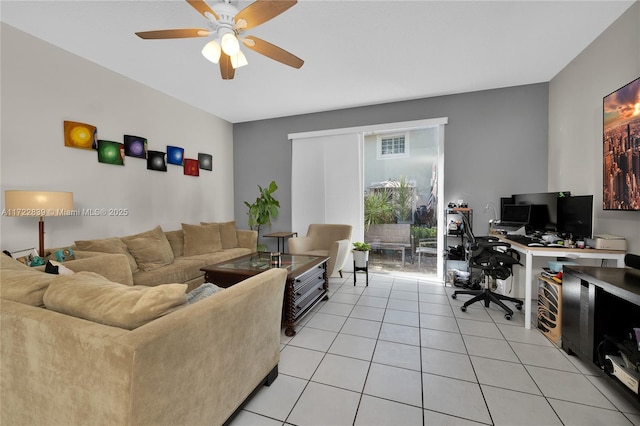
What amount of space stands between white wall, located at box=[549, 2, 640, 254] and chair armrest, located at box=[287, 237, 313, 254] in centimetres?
336

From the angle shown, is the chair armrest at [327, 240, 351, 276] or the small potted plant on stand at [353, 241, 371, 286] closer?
the chair armrest at [327, 240, 351, 276]

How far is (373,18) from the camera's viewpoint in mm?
2277

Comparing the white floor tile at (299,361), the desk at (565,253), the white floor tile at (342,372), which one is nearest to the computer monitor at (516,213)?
the desk at (565,253)

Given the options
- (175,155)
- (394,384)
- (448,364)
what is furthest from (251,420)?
(175,155)

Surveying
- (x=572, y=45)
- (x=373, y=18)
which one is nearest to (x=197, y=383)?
(x=373, y=18)

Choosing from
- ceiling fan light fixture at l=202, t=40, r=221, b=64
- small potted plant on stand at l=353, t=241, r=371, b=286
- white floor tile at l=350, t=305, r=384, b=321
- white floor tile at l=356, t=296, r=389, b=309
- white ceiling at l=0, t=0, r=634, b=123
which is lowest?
white floor tile at l=350, t=305, r=384, b=321

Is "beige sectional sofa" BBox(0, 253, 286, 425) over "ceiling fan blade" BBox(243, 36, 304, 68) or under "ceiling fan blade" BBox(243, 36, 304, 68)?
under

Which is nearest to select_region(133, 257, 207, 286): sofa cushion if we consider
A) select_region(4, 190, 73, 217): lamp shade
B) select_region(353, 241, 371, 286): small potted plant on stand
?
select_region(4, 190, 73, 217): lamp shade

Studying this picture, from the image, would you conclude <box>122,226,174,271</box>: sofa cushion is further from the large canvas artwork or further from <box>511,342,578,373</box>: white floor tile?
the large canvas artwork

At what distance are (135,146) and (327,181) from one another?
114 inches

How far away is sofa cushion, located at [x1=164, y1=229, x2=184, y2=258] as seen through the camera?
3676 mm

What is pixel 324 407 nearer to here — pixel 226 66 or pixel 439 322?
pixel 439 322

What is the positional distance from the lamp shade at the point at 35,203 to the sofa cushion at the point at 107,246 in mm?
449

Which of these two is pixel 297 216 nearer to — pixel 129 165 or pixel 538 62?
pixel 129 165
